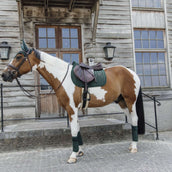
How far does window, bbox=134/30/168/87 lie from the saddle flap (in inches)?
146

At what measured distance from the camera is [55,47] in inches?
235

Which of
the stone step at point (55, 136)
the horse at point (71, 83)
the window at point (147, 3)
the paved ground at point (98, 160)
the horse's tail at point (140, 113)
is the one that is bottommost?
the paved ground at point (98, 160)

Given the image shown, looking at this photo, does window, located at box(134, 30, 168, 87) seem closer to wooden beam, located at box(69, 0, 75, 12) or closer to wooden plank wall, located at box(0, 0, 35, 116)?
wooden beam, located at box(69, 0, 75, 12)

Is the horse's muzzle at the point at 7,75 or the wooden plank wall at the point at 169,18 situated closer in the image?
the horse's muzzle at the point at 7,75

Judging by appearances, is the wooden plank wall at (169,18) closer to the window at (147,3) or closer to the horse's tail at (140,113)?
the window at (147,3)

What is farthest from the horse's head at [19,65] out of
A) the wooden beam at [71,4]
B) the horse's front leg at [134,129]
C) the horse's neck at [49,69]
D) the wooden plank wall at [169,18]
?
the wooden plank wall at [169,18]

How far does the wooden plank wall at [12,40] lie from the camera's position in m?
5.43

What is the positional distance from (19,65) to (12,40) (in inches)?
115

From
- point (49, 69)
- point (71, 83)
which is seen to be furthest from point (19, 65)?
point (71, 83)

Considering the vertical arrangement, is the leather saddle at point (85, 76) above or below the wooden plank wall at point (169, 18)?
below

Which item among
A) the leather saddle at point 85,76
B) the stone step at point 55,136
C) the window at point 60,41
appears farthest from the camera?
the window at point 60,41

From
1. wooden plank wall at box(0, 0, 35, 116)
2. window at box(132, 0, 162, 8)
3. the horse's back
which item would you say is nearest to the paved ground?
the horse's back

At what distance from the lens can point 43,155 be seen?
3664mm

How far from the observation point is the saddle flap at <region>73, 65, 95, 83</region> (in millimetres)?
3256
